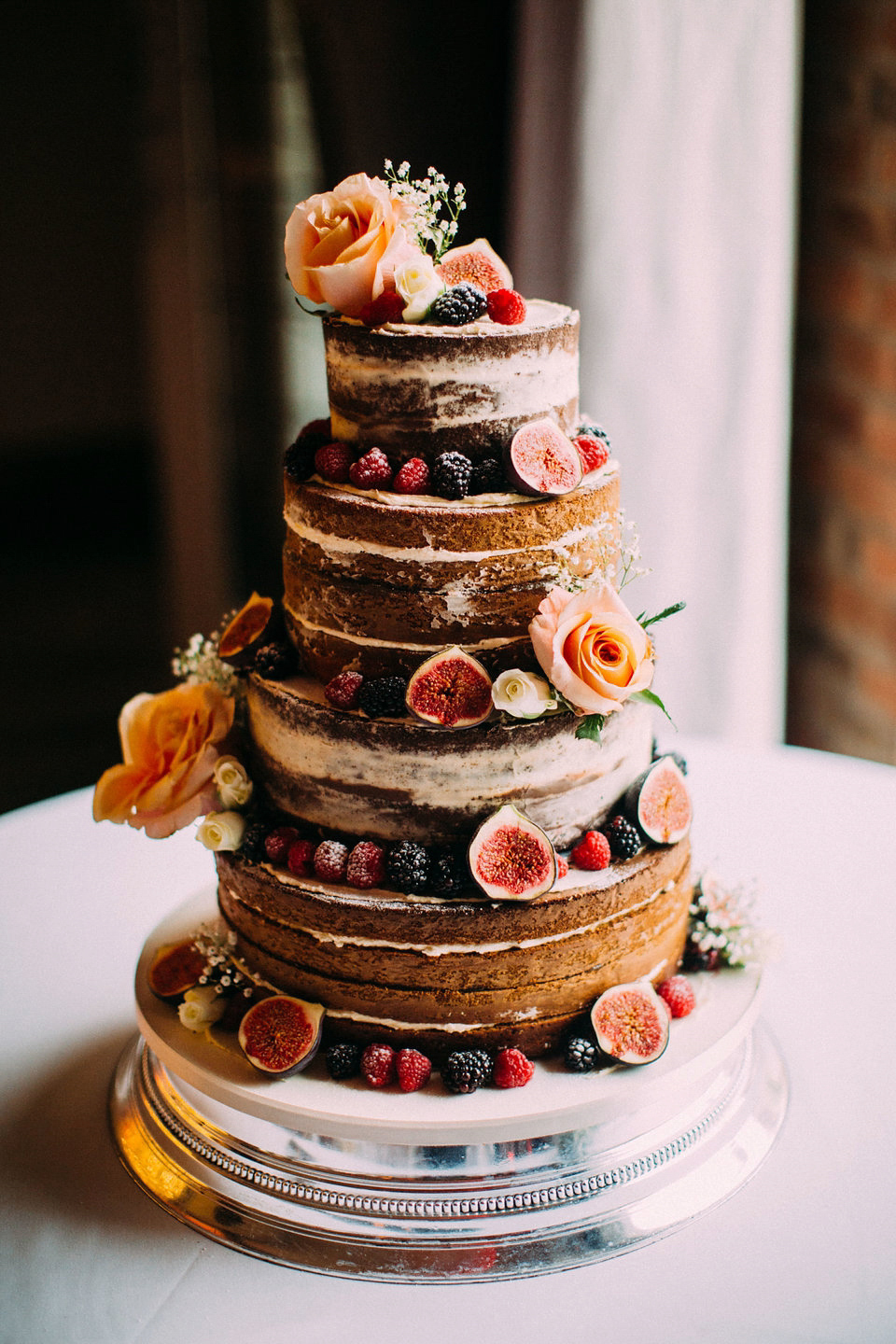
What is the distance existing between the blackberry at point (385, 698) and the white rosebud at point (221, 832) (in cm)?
37

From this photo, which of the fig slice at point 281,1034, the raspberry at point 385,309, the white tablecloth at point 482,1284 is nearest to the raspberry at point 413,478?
the raspberry at point 385,309

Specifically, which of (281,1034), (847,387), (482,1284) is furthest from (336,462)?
(847,387)

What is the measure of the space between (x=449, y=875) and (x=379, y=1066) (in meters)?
0.34

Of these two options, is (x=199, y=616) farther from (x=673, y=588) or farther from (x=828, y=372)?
(x=828, y=372)

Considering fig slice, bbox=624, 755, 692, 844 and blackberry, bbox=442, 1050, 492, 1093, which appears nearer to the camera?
blackberry, bbox=442, 1050, 492, 1093

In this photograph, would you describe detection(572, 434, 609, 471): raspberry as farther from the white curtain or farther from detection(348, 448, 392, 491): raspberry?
the white curtain

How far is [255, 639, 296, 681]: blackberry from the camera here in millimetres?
2170

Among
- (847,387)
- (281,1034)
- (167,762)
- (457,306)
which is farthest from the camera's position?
(847,387)

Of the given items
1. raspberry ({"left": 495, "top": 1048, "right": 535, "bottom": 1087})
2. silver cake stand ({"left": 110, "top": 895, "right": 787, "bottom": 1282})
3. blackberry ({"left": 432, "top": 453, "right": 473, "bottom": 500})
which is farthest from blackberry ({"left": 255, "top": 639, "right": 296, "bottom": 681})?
raspberry ({"left": 495, "top": 1048, "right": 535, "bottom": 1087})

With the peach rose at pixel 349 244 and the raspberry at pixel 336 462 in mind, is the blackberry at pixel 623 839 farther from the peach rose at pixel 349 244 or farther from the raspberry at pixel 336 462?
the peach rose at pixel 349 244

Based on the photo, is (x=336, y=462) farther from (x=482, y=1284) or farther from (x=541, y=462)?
(x=482, y=1284)

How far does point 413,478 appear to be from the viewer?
1.97 metres

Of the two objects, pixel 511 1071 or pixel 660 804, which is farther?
pixel 660 804

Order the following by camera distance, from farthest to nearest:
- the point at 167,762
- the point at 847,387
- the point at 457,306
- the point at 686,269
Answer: the point at 847,387 → the point at 686,269 → the point at 167,762 → the point at 457,306
